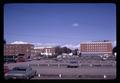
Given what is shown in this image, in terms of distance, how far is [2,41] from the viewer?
3.77 meters

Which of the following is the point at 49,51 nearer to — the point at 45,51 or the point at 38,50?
the point at 45,51

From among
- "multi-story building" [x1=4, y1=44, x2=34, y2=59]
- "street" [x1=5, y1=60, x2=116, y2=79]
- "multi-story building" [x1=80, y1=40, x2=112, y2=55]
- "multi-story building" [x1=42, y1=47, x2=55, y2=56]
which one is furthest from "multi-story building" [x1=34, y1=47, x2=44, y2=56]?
"street" [x1=5, y1=60, x2=116, y2=79]

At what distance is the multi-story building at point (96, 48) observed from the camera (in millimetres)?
48466

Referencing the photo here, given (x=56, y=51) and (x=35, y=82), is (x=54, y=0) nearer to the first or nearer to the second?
(x=35, y=82)

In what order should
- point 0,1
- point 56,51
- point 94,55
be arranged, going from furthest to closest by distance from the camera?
point 56,51, point 94,55, point 0,1

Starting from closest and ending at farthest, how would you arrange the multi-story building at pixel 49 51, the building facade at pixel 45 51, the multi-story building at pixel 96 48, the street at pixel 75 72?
the street at pixel 75 72
the multi-story building at pixel 96 48
the building facade at pixel 45 51
the multi-story building at pixel 49 51

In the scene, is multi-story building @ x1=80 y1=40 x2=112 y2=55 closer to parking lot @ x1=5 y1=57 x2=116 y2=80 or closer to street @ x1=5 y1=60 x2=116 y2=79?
parking lot @ x1=5 y1=57 x2=116 y2=80

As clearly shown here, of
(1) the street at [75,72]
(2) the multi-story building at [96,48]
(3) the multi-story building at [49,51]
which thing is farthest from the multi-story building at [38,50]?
(1) the street at [75,72]

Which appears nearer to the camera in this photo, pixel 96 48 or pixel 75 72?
pixel 75 72

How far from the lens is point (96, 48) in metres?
50.3

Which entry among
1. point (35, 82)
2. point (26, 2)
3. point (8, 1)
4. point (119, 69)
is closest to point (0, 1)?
point (8, 1)

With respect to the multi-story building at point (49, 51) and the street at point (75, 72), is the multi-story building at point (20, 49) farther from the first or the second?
the street at point (75, 72)

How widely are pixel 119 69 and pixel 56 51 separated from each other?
56371mm

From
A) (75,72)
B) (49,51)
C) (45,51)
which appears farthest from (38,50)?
(75,72)
